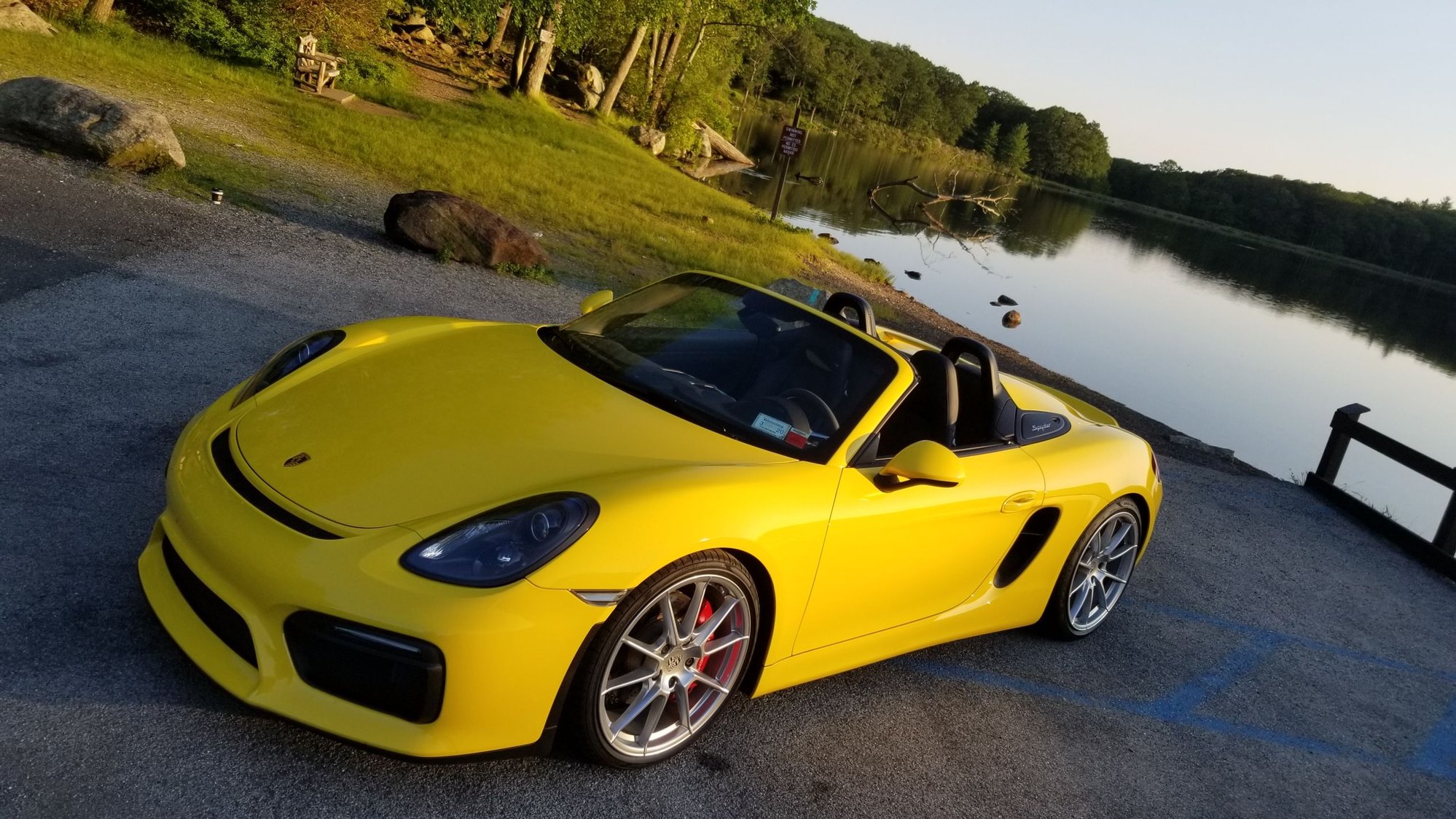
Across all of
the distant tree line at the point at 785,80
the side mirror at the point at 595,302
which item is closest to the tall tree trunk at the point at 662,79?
the distant tree line at the point at 785,80

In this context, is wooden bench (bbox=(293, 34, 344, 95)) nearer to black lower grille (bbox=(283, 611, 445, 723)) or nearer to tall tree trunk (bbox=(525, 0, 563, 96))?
tall tree trunk (bbox=(525, 0, 563, 96))

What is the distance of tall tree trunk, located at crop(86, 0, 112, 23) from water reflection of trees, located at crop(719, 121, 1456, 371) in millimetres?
15108

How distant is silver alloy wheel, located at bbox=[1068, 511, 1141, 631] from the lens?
4.80 metres

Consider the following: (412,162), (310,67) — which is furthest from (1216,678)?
(310,67)

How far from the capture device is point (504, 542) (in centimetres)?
273

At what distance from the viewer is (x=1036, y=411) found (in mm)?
4668

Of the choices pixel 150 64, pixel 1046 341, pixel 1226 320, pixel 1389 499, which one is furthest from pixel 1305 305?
pixel 150 64

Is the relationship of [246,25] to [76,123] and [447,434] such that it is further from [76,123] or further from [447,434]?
[447,434]

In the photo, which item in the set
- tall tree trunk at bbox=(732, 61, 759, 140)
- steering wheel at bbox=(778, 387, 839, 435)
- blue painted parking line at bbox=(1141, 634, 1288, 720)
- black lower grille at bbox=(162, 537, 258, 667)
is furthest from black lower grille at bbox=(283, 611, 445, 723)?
tall tree trunk at bbox=(732, 61, 759, 140)

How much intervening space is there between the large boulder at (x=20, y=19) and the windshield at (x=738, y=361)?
15956mm

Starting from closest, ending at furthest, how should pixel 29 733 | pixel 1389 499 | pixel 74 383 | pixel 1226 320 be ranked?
pixel 29 733
pixel 74 383
pixel 1389 499
pixel 1226 320

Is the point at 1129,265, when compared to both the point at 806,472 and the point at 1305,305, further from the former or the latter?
the point at 806,472

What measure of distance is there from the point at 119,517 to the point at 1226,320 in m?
32.8

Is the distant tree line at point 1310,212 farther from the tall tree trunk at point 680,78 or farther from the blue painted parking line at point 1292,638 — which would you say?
the blue painted parking line at point 1292,638
